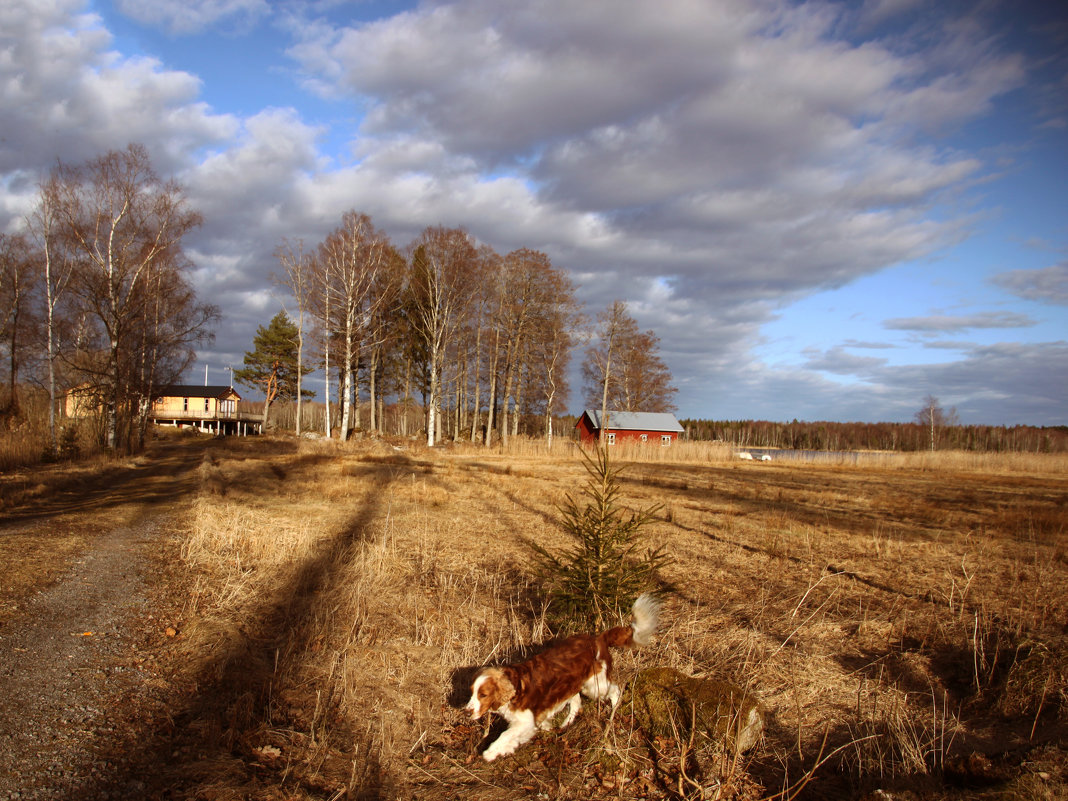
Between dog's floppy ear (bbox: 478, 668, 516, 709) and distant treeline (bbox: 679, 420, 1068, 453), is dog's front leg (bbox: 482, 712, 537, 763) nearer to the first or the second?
dog's floppy ear (bbox: 478, 668, 516, 709)

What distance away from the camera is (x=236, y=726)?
371 centimetres

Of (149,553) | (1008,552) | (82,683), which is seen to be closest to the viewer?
(82,683)

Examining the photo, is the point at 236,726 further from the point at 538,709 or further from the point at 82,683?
the point at 538,709

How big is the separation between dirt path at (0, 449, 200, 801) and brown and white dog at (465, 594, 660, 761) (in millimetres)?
1930

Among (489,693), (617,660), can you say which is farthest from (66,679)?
(617,660)

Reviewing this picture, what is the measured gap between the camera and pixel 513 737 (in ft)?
11.8

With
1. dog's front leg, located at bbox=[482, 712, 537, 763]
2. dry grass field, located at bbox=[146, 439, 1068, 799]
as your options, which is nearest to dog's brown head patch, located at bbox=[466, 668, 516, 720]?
dog's front leg, located at bbox=[482, 712, 537, 763]

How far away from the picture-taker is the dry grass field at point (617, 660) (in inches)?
133

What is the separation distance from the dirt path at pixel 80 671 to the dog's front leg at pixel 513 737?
190 cm

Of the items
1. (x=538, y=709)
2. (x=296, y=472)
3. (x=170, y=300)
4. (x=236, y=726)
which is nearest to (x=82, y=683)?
(x=236, y=726)

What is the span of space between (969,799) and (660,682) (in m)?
1.86

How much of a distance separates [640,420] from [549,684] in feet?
177

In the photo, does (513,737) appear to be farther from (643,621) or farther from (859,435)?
(859,435)

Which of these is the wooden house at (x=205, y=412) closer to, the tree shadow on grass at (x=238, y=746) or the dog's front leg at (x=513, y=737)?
the tree shadow on grass at (x=238, y=746)
